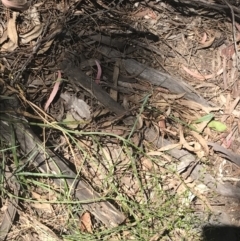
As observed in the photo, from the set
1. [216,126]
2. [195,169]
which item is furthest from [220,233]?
[216,126]

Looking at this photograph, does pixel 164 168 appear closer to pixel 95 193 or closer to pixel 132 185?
pixel 132 185

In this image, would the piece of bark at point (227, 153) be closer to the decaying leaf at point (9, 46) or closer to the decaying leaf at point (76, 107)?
the decaying leaf at point (76, 107)

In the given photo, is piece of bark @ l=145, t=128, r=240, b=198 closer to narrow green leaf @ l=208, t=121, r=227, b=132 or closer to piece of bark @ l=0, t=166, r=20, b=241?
narrow green leaf @ l=208, t=121, r=227, b=132

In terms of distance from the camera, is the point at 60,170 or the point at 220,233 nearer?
the point at 60,170

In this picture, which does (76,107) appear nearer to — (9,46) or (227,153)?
(9,46)

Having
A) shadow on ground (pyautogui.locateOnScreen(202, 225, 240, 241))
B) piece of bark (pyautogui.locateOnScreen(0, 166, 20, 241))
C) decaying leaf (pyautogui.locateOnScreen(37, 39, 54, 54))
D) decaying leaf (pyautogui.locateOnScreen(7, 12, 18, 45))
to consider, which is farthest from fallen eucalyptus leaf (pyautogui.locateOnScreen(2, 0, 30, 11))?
shadow on ground (pyautogui.locateOnScreen(202, 225, 240, 241))

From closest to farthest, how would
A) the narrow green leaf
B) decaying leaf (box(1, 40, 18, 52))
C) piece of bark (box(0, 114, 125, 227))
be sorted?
piece of bark (box(0, 114, 125, 227)) < decaying leaf (box(1, 40, 18, 52)) < the narrow green leaf
